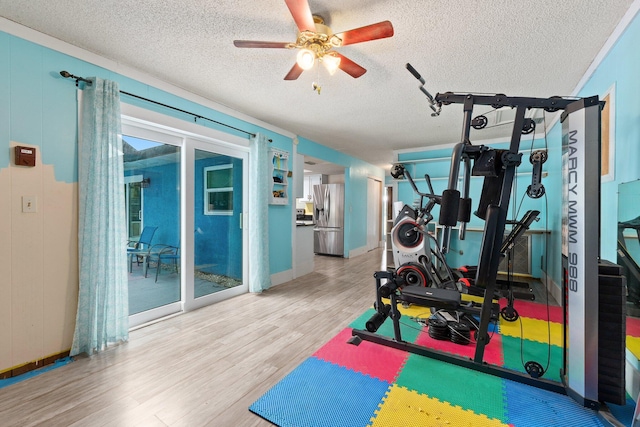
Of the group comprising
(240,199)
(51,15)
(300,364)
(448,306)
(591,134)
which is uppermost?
(51,15)

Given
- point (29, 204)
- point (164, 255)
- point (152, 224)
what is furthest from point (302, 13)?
point (164, 255)

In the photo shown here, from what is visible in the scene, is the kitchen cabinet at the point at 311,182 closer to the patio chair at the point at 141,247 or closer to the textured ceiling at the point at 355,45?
the textured ceiling at the point at 355,45

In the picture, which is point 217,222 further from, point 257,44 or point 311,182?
point 311,182

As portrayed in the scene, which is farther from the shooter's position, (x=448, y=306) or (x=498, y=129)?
(x=498, y=129)

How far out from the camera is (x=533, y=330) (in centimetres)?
263

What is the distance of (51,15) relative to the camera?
1.88 meters

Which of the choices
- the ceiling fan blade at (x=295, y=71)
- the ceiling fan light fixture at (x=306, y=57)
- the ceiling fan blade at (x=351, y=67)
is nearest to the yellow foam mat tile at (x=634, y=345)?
the ceiling fan blade at (x=351, y=67)

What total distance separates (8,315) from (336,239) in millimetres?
5705

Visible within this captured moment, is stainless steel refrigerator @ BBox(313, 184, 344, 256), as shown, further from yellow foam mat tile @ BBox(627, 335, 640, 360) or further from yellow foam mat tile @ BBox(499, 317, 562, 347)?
yellow foam mat tile @ BBox(627, 335, 640, 360)

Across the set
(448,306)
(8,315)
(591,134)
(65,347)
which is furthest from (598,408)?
(8,315)

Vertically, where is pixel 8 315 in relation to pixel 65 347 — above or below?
above

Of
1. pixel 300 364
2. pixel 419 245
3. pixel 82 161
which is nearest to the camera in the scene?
pixel 300 364

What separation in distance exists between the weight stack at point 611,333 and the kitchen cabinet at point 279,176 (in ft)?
11.8

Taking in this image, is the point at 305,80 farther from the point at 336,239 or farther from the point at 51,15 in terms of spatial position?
the point at 336,239
